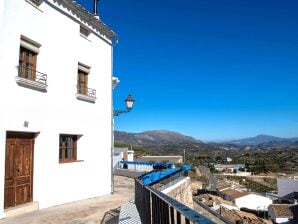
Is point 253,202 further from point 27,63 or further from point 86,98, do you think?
point 27,63

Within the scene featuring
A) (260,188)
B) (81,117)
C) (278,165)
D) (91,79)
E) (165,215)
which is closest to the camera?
(165,215)

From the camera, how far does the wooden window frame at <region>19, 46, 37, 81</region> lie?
30.5 feet

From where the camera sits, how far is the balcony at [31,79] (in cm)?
895

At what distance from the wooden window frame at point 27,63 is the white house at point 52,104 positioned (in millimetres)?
28

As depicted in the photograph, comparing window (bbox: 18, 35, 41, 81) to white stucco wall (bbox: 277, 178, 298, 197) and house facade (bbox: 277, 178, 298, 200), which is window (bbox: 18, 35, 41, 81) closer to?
house facade (bbox: 277, 178, 298, 200)

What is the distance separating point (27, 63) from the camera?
9.54 m

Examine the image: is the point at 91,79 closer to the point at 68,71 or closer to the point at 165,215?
the point at 68,71

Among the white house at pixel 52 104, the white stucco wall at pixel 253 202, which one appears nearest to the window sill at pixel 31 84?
the white house at pixel 52 104

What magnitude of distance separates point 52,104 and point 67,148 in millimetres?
1977

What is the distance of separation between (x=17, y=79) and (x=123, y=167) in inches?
608

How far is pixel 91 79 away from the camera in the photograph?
13039 mm

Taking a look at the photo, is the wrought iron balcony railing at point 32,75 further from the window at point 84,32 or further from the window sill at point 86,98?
the window at point 84,32

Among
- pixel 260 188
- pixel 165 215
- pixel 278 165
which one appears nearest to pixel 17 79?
pixel 165 215

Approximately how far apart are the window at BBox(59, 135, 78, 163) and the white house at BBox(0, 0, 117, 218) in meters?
0.03
